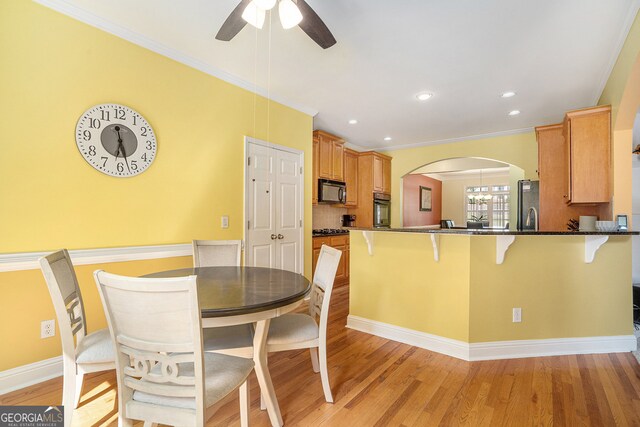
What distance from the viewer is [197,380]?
1088mm

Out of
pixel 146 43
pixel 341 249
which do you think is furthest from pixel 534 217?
pixel 146 43

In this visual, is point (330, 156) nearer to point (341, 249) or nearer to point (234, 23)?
point (341, 249)

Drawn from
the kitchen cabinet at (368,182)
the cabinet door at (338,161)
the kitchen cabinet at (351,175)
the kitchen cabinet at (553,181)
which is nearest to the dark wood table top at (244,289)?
the cabinet door at (338,161)

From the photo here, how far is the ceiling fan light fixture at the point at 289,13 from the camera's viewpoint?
64.6 inches

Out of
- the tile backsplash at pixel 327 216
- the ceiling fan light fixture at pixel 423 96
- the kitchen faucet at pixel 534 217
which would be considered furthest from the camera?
the tile backsplash at pixel 327 216

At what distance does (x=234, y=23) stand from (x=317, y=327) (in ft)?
6.45

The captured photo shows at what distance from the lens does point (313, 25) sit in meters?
1.82

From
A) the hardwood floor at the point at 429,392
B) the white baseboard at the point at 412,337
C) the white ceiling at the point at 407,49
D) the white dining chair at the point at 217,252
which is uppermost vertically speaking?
the white ceiling at the point at 407,49

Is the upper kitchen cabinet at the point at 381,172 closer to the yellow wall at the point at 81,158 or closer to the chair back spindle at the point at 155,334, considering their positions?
the yellow wall at the point at 81,158

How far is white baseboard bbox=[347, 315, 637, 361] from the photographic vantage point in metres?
2.46

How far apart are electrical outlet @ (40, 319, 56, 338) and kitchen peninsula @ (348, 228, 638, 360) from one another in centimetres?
279

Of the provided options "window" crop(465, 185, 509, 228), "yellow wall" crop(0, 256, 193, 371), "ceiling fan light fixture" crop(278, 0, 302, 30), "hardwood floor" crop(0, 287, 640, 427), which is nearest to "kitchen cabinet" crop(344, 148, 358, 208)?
"hardwood floor" crop(0, 287, 640, 427)

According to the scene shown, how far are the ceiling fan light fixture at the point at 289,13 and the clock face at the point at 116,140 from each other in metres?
1.54

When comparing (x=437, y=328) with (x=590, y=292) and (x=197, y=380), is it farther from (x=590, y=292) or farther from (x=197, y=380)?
(x=197, y=380)
